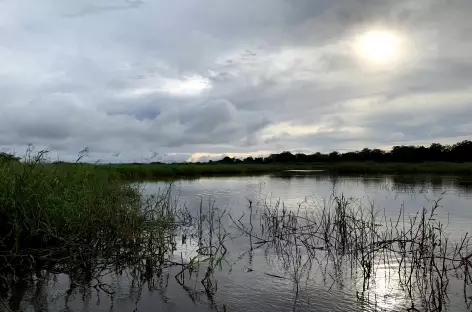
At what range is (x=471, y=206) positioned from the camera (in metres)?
19.0

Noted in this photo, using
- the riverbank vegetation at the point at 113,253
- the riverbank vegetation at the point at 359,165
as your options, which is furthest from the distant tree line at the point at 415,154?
the riverbank vegetation at the point at 113,253

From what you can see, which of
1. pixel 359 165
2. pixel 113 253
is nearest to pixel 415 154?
pixel 359 165

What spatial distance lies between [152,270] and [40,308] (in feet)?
7.59

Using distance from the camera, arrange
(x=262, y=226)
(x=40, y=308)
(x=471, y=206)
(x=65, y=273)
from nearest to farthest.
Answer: (x=40, y=308), (x=65, y=273), (x=262, y=226), (x=471, y=206)

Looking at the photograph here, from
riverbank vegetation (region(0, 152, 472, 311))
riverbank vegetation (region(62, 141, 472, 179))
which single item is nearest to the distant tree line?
riverbank vegetation (region(62, 141, 472, 179))

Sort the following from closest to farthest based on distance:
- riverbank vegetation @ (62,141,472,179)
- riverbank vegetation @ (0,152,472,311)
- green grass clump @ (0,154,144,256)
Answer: riverbank vegetation @ (0,152,472,311), green grass clump @ (0,154,144,256), riverbank vegetation @ (62,141,472,179)

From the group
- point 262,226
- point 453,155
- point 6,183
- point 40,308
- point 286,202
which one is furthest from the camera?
point 453,155

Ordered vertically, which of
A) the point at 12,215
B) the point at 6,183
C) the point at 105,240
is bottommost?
the point at 105,240

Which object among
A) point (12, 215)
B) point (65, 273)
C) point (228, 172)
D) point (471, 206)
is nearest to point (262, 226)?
point (65, 273)

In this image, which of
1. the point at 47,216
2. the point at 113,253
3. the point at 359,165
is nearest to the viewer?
the point at 47,216

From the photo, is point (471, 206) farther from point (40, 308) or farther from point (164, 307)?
point (40, 308)

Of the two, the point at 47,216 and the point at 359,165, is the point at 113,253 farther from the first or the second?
the point at 359,165

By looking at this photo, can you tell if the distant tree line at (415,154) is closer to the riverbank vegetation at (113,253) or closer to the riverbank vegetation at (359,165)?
the riverbank vegetation at (359,165)

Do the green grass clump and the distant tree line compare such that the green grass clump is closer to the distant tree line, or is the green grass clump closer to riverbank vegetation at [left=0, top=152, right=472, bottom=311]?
riverbank vegetation at [left=0, top=152, right=472, bottom=311]
